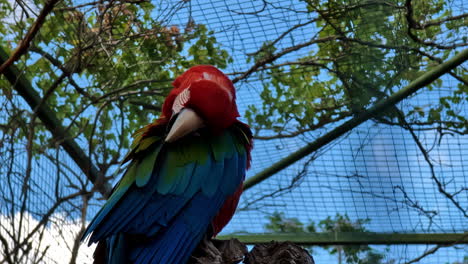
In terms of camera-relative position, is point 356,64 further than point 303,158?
No

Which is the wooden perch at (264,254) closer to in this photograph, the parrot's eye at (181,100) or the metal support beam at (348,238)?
the parrot's eye at (181,100)

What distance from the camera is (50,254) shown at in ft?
5.81

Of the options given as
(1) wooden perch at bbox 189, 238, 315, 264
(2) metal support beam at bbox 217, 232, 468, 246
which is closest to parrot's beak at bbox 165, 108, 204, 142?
(1) wooden perch at bbox 189, 238, 315, 264

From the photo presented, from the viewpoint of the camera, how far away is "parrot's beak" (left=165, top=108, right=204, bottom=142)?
1215mm

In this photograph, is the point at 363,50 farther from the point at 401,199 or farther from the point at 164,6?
the point at 164,6

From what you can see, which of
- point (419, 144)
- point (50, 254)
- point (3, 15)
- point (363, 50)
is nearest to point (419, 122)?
point (419, 144)

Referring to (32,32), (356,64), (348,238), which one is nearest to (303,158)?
(348,238)

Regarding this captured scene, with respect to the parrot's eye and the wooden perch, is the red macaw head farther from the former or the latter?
the wooden perch

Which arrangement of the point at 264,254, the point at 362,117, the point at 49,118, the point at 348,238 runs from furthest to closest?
1. the point at 49,118
2. the point at 348,238
3. the point at 362,117
4. the point at 264,254

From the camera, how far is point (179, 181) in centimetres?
128

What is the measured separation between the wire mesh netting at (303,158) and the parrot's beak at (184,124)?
534 millimetres

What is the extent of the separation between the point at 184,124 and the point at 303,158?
1.01 m

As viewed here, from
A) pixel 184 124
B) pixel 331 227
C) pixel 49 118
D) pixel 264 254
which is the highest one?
pixel 49 118

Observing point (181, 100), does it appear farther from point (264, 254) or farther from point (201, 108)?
point (264, 254)
